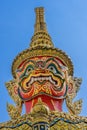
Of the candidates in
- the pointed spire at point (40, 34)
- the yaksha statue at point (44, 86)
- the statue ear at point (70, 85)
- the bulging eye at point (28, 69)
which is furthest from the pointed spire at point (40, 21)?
the statue ear at point (70, 85)

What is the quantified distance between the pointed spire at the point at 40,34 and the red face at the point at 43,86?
1.02 m

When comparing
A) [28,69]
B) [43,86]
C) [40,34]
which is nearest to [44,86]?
[43,86]

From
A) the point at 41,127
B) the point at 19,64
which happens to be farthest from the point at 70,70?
the point at 41,127

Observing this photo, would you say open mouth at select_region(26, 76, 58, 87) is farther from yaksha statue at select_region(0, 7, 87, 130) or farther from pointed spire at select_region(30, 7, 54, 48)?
pointed spire at select_region(30, 7, 54, 48)

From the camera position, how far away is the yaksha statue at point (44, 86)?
12.6 metres

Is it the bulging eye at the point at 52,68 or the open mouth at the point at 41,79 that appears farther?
the bulging eye at the point at 52,68

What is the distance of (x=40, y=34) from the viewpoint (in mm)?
15500

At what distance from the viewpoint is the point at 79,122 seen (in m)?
12.7

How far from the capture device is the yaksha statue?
41.2ft

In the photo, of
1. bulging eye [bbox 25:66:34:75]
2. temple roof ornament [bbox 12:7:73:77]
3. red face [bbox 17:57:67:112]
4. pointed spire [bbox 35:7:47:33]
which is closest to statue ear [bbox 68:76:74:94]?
red face [bbox 17:57:67:112]

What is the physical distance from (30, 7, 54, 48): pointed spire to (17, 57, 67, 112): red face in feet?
3.36

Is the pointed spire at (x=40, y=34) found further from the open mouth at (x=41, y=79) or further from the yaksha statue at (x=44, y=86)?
the open mouth at (x=41, y=79)

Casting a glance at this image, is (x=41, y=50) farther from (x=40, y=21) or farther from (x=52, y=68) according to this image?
(x=40, y=21)

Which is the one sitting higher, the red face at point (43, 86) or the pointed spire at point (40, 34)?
the pointed spire at point (40, 34)
